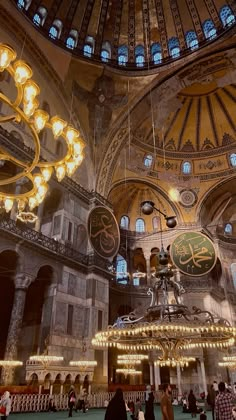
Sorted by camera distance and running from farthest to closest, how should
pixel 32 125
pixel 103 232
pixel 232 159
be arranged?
pixel 232 159, pixel 103 232, pixel 32 125

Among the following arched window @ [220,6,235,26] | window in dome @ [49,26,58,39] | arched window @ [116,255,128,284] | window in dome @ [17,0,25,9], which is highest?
arched window @ [220,6,235,26]

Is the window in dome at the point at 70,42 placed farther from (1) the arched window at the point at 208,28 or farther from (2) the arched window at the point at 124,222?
(2) the arched window at the point at 124,222

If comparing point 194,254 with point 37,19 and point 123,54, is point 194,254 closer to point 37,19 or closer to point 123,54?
point 123,54

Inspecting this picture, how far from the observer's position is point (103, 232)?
11.9 m

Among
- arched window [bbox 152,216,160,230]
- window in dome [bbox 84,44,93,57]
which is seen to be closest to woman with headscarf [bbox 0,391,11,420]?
window in dome [bbox 84,44,93,57]

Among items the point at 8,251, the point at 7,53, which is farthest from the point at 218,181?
the point at 7,53

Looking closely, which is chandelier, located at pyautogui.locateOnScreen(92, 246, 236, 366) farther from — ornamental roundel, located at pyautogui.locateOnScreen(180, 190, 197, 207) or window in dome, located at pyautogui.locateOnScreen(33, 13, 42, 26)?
window in dome, located at pyautogui.locateOnScreen(33, 13, 42, 26)

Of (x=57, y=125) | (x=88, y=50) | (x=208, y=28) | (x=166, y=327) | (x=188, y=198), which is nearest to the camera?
(x=57, y=125)

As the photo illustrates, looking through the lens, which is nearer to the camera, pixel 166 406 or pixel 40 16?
pixel 166 406

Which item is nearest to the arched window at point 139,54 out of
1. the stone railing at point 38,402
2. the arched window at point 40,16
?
the arched window at point 40,16

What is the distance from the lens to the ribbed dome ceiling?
43.1ft

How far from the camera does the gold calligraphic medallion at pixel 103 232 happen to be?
37.7 feet

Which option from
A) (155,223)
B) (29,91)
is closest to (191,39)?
(155,223)

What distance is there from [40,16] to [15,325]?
11314mm
